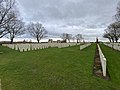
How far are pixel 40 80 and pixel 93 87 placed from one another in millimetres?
2245

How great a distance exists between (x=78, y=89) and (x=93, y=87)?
692 mm

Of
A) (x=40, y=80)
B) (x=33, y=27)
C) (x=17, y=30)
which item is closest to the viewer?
(x=40, y=80)

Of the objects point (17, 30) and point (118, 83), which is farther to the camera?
point (17, 30)

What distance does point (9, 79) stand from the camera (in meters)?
7.20

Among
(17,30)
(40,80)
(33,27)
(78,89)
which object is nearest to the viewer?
(78,89)

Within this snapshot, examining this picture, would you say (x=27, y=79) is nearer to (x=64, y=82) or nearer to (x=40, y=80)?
(x=40, y=80)

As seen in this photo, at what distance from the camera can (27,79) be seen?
7.14 m

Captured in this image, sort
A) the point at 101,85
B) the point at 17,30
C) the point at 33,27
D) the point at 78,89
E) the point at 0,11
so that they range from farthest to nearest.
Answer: the point at 33,27
the point at 17,30
the point at 0,11
the point at 101,85
the point at 78,89

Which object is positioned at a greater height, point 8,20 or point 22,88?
point 8,20

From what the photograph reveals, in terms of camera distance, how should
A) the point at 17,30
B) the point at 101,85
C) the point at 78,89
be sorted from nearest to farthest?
the point at 78,89 < the point at 101,85 < the point at 17,30

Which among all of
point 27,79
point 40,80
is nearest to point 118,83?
point 40,80

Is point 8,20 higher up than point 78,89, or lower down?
higher up

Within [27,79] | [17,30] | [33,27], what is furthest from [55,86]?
[33,27]

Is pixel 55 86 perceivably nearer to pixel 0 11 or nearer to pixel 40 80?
pixel 40 80
